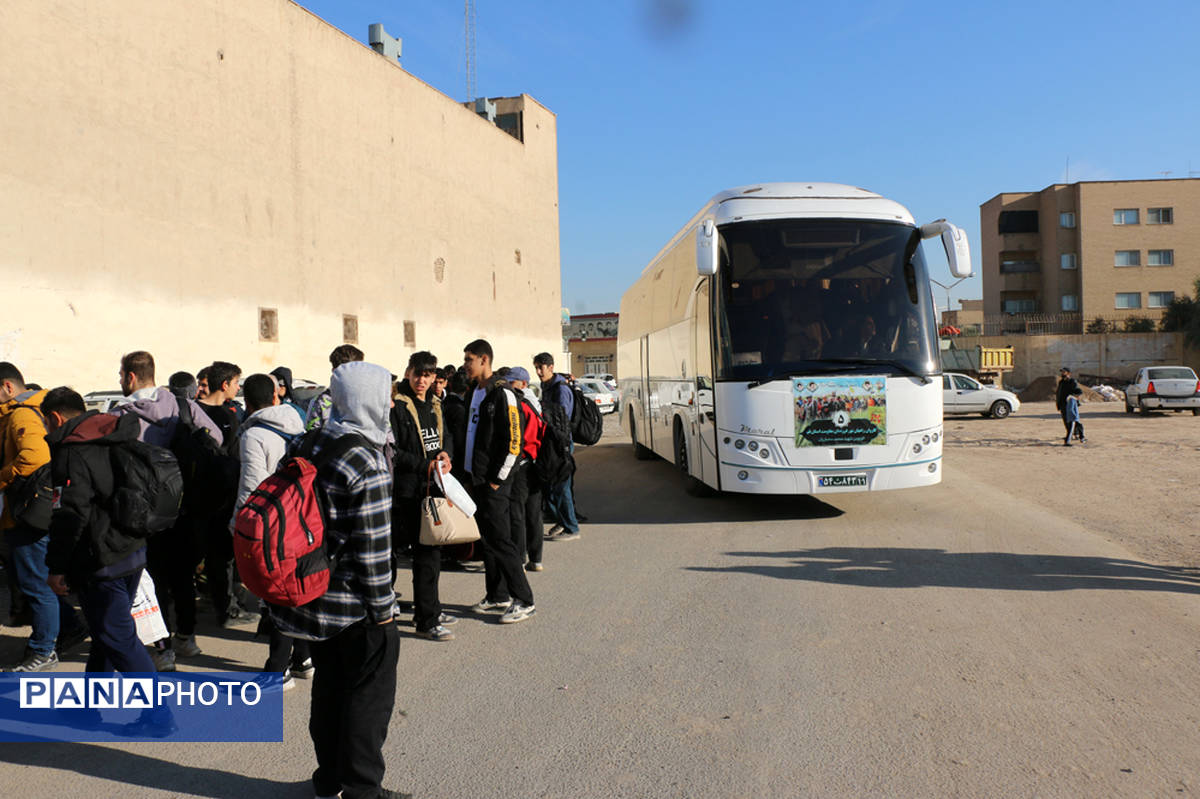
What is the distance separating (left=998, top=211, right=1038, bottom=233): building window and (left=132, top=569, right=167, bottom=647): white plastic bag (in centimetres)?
6791

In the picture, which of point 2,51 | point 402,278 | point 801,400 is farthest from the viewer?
point 402,278

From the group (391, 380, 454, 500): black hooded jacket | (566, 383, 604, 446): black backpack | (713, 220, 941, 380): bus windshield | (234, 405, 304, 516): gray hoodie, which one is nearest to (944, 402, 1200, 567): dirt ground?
(713, 220, 941, 380): bus windshield

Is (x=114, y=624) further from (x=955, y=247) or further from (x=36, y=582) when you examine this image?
(x=955, y=247)

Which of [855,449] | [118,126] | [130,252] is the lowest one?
[855,449]

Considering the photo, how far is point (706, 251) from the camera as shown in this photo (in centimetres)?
962

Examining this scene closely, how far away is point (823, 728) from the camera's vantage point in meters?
4.22

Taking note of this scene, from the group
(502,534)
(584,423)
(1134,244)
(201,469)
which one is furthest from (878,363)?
(1134,244)

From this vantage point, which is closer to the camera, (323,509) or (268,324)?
(323,509)

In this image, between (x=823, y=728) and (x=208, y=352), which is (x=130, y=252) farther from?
(x=823, y=728)

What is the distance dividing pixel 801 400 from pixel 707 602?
141 inches

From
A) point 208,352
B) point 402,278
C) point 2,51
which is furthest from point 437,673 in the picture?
point 402,278

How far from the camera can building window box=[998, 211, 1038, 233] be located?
206 ft

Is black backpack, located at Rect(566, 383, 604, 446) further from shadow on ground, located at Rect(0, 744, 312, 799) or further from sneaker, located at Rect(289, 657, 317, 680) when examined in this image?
shadow on ground, located at Rect(0, 744, 312, 799)

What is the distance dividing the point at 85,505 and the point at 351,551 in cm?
171
